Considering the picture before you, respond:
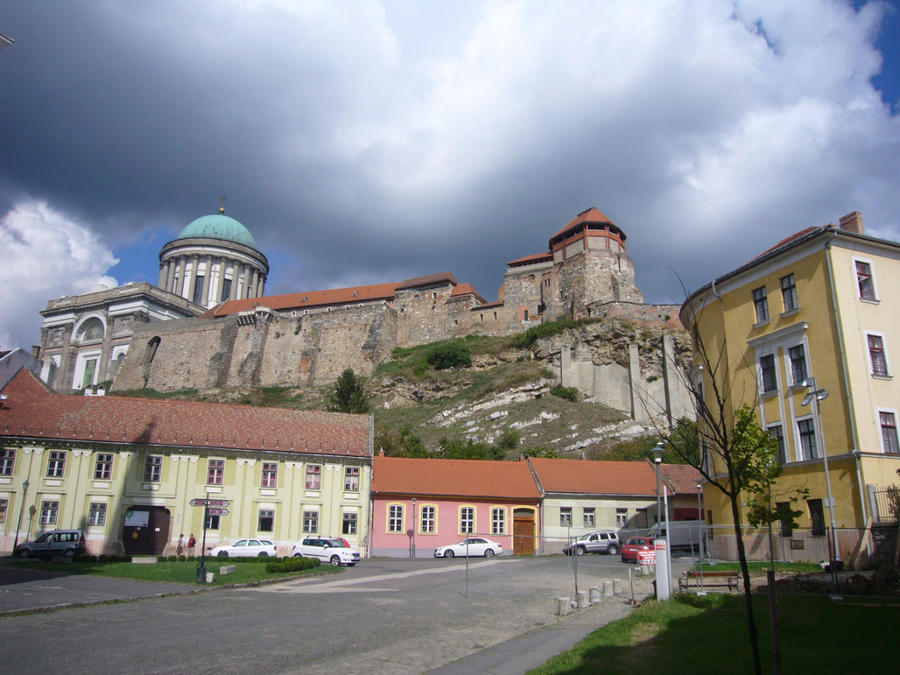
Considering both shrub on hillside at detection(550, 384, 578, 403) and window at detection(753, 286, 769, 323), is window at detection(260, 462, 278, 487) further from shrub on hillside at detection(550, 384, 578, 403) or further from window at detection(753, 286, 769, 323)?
shrub on hillside at detection(550, 384, 578, 403)

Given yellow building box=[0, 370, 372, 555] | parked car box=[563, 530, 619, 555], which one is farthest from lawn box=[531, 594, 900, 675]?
yellow building box=[0, 370, 372, 555]

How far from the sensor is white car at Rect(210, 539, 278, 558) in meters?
31.5

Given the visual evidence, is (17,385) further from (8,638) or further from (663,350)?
(663,350)

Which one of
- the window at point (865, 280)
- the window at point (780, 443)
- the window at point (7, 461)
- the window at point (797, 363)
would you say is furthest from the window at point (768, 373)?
the window at point (7, 461)

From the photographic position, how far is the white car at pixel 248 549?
31516 millimetres

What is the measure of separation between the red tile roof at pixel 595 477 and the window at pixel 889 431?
1812 centimetres

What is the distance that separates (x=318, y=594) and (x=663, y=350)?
174 ft

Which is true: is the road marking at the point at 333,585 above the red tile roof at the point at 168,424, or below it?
below

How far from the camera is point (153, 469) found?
3453 centimetres

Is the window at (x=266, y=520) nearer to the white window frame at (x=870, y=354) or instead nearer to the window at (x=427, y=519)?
the window at (x=427, y=519)

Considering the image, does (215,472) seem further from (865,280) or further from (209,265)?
(209,265)

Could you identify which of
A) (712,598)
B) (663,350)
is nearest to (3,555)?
(712,598)

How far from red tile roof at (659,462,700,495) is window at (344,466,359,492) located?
715 inches

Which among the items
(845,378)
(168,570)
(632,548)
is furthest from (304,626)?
(845,378)
